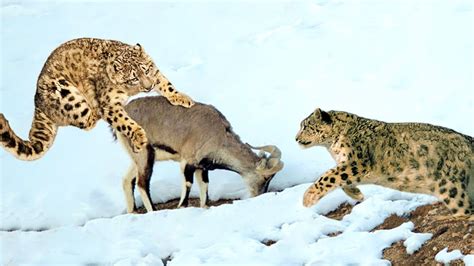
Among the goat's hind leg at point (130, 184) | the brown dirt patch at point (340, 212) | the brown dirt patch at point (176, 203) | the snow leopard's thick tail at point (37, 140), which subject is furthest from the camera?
the brown dirt patch at point (176, 203)

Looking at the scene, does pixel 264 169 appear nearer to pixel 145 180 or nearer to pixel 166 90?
pixel 145 180

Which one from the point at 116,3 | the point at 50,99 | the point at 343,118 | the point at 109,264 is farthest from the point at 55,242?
the point at 116,3

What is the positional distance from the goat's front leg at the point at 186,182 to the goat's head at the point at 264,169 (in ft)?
Answer: 2.08

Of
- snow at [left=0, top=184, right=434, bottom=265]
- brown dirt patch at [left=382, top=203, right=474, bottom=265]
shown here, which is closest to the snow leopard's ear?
snow at [left=0, top=184, right=434, bottom=265]

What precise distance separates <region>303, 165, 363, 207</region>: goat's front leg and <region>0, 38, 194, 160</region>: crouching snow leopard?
1.45m

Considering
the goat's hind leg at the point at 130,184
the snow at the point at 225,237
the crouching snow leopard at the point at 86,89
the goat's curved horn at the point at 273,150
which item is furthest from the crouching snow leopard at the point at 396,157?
the goat's hind leg at the point at 130,184

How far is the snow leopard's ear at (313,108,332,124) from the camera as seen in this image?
12.0 m

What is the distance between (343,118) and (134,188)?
2641 millimetres

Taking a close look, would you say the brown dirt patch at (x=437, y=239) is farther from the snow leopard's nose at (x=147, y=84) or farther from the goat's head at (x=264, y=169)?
the snow leopard's nose at (x=147, y=84)

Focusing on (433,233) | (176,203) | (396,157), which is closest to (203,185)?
(176,203)

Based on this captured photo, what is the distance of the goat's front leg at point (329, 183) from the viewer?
11.5 m

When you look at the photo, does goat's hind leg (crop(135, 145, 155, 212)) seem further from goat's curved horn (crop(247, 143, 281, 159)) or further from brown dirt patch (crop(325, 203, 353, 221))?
brown dirt patch (crop(325, 203, 353, 221))

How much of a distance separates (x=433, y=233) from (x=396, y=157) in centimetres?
72

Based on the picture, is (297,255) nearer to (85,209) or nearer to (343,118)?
(343,118)
